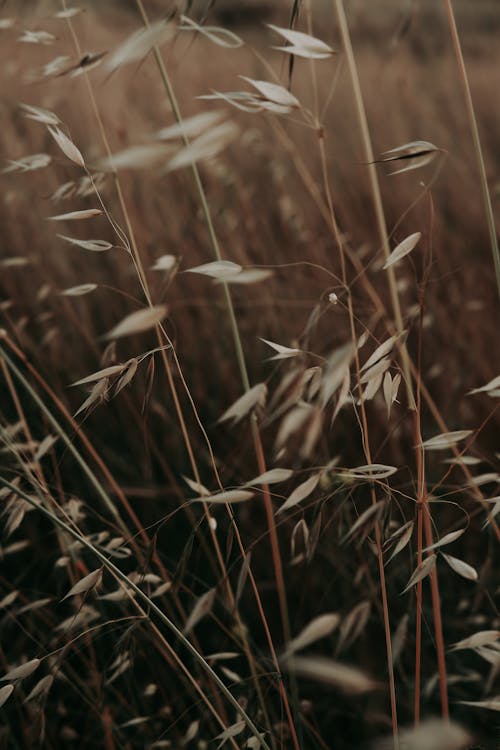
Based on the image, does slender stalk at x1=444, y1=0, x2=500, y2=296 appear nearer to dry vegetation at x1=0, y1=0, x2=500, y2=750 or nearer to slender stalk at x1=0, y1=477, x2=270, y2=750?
dry vegetation at x1=0, y1=0, x2=500, y2=750

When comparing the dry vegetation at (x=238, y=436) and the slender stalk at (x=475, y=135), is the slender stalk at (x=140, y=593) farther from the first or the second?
the slender stalk at (x=475, y=135)

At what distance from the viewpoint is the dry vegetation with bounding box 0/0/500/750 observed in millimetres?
452

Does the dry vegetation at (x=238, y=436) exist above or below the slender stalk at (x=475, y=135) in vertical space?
below

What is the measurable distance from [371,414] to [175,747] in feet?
2.15

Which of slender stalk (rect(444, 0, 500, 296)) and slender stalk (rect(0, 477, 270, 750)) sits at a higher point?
slender stalk (rect(444, 0, 500, 296))

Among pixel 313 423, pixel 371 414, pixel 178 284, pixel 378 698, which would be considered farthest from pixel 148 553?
pixel 178 284

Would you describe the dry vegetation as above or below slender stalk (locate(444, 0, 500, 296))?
below

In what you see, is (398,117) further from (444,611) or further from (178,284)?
(444,611)

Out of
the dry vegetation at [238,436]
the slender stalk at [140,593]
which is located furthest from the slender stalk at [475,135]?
the slender stalk at [140,593]

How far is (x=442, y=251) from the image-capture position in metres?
1.73

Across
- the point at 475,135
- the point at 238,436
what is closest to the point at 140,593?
the point at 475,135

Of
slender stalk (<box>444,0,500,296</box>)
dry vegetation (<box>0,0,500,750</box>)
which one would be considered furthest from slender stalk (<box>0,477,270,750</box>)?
slender stalk (<box>444,0,500,296</box>)

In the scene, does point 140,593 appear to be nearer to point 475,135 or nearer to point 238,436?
point 475,135

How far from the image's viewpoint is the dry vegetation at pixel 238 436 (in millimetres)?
452
